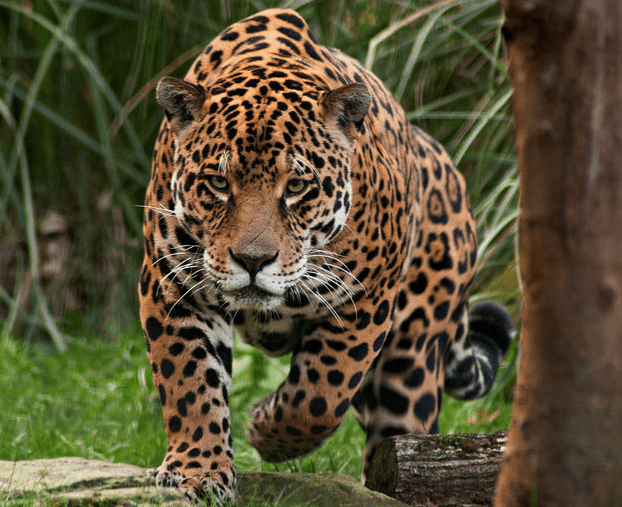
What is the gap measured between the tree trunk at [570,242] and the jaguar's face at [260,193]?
1456 millimetres

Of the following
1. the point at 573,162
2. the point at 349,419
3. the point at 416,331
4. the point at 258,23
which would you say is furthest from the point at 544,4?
the point at 349,419

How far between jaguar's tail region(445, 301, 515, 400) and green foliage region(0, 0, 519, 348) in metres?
0.72

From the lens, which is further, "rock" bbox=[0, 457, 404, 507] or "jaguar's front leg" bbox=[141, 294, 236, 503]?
"jaguar's front leg" bbox=[141, 294, 236, 503]

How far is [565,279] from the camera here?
240 centimetres

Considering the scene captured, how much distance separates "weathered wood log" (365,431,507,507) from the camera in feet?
13.0

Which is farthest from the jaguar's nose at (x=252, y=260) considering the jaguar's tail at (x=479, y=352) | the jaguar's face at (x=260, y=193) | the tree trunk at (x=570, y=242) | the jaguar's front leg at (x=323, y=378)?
the jaguar's tail at (x=479, y=352)

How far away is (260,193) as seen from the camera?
384cm

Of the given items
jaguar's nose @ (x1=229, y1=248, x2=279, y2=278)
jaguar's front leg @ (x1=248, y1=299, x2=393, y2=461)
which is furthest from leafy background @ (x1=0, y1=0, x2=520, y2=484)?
jaguar's nose @ (x1=229, y1=248, x2=279, y2=278)

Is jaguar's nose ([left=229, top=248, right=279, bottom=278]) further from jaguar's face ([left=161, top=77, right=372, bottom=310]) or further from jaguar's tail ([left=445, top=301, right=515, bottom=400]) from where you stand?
jaguar's tail ([left=445, top=301, right=515, bottom=400])

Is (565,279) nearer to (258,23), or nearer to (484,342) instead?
(258,23)

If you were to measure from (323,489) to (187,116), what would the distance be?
1638 mm

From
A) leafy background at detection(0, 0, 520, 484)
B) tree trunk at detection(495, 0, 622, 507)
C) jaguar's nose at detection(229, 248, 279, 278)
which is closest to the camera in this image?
tree trunk at detection(495, 0, 622, 507)

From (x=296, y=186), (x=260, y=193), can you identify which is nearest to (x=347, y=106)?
(x=296, y=186)

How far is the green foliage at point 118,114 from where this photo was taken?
694cm
